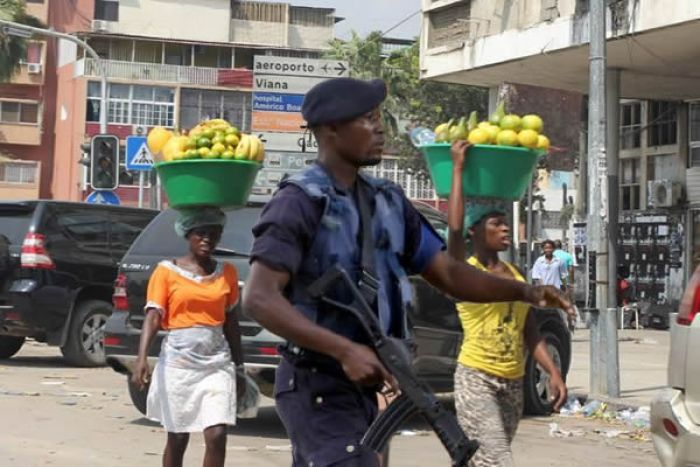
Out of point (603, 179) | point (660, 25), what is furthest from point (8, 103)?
point (603, 179)

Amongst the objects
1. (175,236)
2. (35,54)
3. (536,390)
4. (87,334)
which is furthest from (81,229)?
(35,54)

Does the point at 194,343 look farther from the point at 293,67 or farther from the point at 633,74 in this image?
the point at 633,74

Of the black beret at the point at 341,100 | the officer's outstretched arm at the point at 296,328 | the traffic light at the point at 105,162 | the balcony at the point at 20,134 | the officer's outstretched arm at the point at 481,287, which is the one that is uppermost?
the balcony at the point at 20,134

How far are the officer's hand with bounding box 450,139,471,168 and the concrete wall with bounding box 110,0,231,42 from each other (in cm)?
6405

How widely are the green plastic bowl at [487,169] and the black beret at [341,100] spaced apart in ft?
7.23

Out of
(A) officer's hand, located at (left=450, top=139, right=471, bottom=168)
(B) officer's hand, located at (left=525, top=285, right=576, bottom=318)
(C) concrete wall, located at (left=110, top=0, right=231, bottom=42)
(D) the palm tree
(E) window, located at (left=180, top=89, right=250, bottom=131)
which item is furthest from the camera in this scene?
(C) concrete wall, located at (left=110, top=0, right=231, bottom=42)

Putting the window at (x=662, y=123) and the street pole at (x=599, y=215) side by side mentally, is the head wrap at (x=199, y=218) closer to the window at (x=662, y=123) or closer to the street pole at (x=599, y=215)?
the street pole at (x=599, y=215)

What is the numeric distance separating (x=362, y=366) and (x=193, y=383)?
3638 millimetres

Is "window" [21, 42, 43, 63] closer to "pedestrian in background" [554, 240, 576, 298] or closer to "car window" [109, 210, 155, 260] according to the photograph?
"pedestrian in background" [554, 240, 576, 298]

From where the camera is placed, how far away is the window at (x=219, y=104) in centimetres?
6606

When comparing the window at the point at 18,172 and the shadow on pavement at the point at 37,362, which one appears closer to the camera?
the shadow on pavement at the point at 37,362

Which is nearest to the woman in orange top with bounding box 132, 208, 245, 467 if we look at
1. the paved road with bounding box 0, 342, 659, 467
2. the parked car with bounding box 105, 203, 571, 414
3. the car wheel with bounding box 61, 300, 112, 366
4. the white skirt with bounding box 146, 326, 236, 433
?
the white skirt with bounding box 146, 326, 236, 433

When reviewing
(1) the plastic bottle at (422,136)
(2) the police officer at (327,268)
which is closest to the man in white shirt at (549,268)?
(1) the plastic bottle at (422,136)

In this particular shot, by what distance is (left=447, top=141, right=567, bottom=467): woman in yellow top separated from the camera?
643cm
